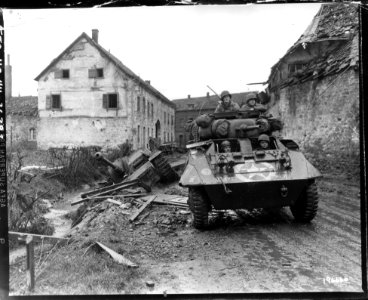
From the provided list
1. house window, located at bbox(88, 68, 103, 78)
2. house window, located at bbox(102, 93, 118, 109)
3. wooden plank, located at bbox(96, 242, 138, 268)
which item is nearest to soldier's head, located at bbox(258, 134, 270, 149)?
wooden plank, located at bbox(96, 242, 138, 268)

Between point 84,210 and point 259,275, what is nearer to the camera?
point 259,275

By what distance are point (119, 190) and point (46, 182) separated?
216 cm

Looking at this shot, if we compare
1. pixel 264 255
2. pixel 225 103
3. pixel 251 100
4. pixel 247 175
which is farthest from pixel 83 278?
pixel 251 100

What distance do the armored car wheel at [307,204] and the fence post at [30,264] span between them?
14.5ft

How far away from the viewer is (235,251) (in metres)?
4.70

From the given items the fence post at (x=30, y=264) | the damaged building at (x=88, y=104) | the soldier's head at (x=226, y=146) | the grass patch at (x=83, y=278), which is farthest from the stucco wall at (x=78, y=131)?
the fence post at (x=30, y=264)

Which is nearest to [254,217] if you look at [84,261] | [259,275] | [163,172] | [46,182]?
[259,275]

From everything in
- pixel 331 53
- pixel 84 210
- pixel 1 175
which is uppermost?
pixel 331 53

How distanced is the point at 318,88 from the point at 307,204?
16.9 ft

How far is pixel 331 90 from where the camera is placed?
8.73 metres

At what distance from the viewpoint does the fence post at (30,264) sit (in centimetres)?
340

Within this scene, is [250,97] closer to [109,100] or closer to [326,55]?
[326,55]

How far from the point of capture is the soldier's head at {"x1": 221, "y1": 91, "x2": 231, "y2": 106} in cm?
753

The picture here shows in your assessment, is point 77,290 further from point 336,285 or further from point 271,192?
point 271,192
